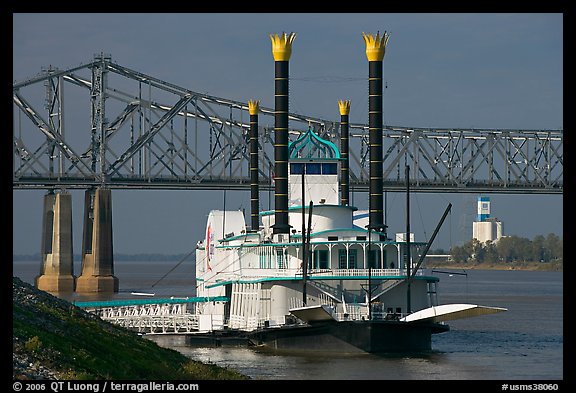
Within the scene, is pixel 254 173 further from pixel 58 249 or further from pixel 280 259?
pixel 58 249

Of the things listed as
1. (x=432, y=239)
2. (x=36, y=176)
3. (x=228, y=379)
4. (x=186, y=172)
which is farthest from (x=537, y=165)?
(x=228, y=379)

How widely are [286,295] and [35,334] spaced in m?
27.8

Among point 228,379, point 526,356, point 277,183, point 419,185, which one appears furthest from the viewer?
point 419,185

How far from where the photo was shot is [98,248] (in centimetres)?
14775

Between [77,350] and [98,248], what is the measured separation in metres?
109

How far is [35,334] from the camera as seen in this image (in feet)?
128

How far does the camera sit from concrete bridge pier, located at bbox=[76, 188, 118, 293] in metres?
145

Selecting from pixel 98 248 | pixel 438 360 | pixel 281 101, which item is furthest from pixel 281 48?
pixel 98 248

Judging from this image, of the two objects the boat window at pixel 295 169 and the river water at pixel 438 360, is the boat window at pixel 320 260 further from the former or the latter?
the boat window at pixel 295 169

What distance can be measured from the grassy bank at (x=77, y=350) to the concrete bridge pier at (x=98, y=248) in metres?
95.0

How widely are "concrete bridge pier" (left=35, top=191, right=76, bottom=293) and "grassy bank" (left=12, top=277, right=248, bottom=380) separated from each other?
98.6 metres

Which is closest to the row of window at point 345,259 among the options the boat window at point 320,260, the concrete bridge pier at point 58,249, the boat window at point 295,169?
the boat window at point 320,260

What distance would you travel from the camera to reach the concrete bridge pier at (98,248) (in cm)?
14512

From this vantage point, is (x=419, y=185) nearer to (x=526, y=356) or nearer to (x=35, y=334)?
(x=526, y=356)
